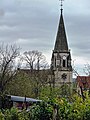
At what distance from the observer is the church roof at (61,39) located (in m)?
95.1

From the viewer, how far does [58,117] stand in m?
16.1

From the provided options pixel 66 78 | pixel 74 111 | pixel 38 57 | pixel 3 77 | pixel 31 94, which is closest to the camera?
pixel 74 111

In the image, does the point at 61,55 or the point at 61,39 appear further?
the point at 61,55

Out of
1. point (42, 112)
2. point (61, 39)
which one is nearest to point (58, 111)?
point (42, 112)

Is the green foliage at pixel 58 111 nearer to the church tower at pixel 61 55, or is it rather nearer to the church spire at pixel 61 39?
the church tower at pixel 61 55

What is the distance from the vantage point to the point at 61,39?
95188 millimetres

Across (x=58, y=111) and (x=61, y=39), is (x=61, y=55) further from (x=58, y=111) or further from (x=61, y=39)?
(x=58, y=111)

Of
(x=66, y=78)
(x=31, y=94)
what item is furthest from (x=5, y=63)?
(x=66, y=78)

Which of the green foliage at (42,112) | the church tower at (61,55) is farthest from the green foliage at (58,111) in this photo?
the church tower at (61,55)

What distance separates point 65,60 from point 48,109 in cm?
8052

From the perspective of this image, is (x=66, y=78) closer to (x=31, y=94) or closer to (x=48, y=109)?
(x=31, y=94)

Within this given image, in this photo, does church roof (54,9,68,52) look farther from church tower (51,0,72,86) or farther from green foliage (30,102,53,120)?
green foliage (30,102,53,120)

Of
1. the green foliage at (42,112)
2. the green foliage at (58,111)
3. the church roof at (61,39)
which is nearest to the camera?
the green foliage at (58,111)

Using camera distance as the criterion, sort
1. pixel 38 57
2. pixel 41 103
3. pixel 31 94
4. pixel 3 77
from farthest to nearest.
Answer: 1. pixel 38 57
2. pixel 31 94
3. pixel 3 77
4. pixel 41 103
